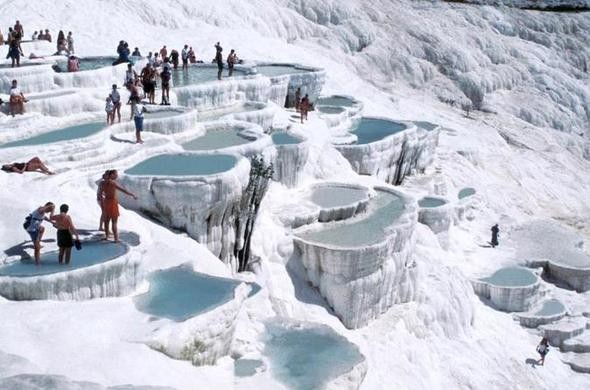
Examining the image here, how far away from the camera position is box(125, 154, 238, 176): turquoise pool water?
12359mm

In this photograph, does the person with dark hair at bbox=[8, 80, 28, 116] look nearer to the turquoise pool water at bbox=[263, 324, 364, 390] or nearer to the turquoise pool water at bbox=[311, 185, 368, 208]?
the turquoise pool water at bbox=[311, 185, 368, 208]

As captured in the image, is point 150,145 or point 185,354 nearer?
point 185,354

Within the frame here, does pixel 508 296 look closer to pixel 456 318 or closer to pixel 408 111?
pixel 456 318

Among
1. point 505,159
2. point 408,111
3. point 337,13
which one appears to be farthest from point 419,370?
point 337,13

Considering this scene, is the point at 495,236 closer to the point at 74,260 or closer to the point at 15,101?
the point at 15,101

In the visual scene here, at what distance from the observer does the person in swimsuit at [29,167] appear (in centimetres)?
1151

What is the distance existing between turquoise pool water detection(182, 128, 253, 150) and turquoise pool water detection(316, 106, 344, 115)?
713cm

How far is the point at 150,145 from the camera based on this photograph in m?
13.6

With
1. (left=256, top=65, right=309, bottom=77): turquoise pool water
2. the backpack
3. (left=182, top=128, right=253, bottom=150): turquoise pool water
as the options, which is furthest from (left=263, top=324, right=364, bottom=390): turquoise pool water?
(left=256, top=65, right=309, bottom=77): turquoise pool water

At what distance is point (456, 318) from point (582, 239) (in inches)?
379

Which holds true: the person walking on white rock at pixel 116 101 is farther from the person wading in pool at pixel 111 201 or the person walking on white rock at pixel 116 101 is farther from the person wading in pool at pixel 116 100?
the person wading in pool at pixel 111 201

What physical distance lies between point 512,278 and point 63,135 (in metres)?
11.9

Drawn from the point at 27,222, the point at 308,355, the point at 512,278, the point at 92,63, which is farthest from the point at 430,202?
the point at 27,222

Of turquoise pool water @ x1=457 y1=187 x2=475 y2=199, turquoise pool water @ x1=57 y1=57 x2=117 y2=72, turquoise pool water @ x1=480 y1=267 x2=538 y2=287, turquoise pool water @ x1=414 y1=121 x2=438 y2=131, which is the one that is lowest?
turquoise pool water @ x1=480 y1=267 x2=538 y2=287
